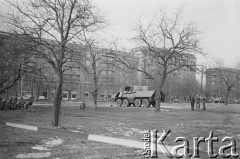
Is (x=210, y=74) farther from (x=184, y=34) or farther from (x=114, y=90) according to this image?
(x=114, y=90)

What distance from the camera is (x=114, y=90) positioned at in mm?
78375

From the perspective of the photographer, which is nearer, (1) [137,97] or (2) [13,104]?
(2) [13,104]

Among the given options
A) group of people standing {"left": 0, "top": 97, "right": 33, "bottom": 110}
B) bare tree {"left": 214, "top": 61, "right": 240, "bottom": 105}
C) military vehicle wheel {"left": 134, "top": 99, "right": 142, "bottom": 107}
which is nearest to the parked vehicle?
military vehicle wheel {"left": 134, "top": 99, "right": 142, "bottom": 107}

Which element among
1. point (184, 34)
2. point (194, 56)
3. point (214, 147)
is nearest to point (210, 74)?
point (194, 56)

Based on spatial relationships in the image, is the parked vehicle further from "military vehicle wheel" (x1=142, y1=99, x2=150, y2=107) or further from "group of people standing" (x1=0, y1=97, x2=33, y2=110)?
"group of people standing" (x1=0, y1=97, x2=33, y2=110)

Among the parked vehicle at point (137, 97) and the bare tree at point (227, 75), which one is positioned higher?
the bare tree at point (227, 75)

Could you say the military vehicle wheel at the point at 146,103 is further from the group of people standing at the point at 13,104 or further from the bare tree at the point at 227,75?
the group of people standing at the point at 13,104

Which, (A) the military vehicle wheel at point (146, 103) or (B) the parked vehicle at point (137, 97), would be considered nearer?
(A) the military vehicle wheel at point (146, 103)

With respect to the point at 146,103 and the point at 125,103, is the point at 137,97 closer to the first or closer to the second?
the point at 146,103

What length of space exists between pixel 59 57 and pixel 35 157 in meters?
5.80

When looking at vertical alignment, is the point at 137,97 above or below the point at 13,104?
above

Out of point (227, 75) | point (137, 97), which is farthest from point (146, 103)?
point (227, 75)

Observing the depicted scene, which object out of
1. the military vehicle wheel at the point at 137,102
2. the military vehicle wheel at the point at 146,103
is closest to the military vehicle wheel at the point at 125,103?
the military vehicle wheel at the point at 137,102

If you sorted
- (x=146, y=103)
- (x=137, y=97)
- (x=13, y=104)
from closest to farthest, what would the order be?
(x=13, y=104), (x=146, y=103), (x=137, y=97)
